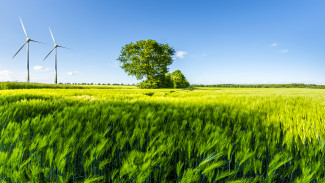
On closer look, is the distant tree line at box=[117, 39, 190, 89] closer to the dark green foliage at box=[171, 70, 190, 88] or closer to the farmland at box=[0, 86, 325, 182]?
the dark green foliage at box=[171, 70, 190, 88]

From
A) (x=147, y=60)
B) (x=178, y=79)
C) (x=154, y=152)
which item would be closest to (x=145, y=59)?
(x=147, y=60)

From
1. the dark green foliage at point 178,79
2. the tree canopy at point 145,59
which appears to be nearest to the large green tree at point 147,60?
the tree canopy at point 145,59

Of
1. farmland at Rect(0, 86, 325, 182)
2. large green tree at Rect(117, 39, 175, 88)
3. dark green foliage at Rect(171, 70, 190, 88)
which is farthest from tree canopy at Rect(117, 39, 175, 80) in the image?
farmland at Rect(0, 86, 325, 182)

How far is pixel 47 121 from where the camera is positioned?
113cm

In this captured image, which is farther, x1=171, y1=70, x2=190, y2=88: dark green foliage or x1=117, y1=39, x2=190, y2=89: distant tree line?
x1=171, y1=70, x2=190, y2=88: dark green foliage

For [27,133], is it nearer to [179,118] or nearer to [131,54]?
[179,118]

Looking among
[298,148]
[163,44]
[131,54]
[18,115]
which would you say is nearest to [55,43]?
[131,54]

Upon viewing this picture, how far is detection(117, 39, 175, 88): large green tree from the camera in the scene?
32.6 m

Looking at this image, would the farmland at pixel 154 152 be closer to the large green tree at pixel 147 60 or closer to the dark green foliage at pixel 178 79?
the large green tree at pixel 147 60

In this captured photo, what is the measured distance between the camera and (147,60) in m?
33.1

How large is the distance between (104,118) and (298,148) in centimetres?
149

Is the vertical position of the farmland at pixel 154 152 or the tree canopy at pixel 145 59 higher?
the tree canopy at pixel 145 59

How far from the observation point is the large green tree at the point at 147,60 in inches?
1284

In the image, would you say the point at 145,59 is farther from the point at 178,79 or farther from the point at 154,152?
the point at 154,152
